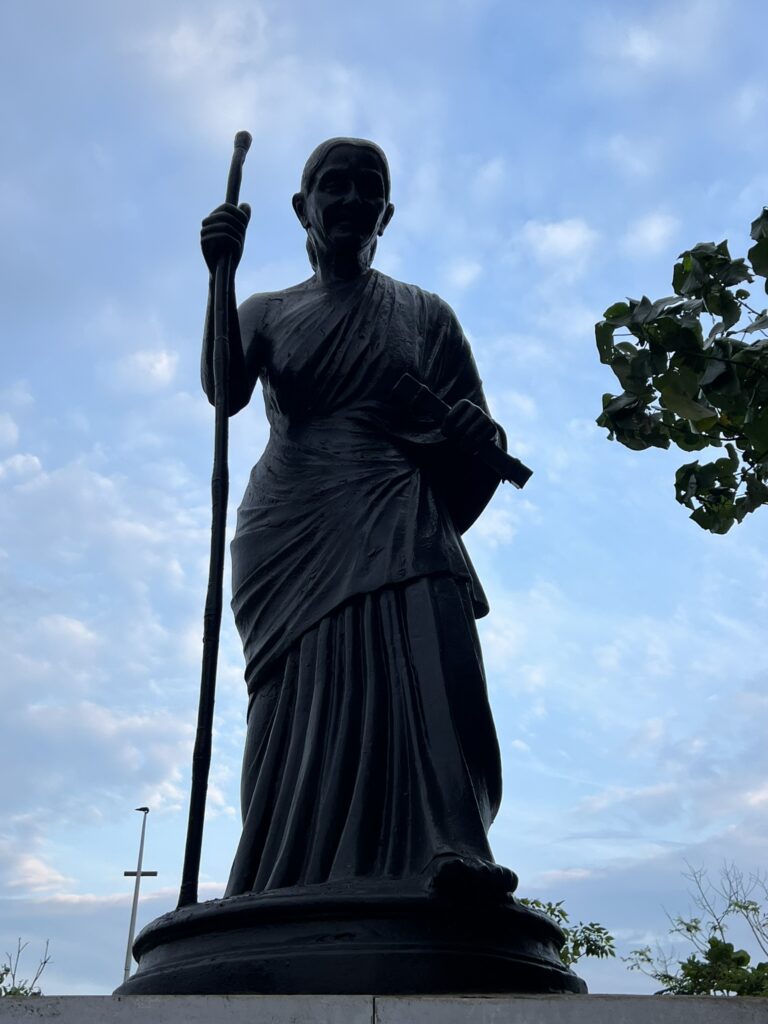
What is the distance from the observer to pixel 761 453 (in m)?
4.07

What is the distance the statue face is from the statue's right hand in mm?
431

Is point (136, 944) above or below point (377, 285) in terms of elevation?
below

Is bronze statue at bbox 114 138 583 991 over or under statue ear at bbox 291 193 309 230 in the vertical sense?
under

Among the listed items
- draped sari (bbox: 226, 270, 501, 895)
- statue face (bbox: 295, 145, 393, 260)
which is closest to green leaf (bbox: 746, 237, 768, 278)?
draped sari (bbox: 226, 270, 501, 895)

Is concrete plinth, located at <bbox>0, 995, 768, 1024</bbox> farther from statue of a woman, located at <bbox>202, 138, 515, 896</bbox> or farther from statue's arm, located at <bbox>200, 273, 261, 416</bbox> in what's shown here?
statue's arm, located at <bbox>200, 273, 261, 416</bbox>

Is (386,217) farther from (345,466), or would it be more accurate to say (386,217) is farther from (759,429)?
(759,429)

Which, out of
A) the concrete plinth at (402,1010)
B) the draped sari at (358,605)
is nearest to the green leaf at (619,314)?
the draped sari at (358,605)

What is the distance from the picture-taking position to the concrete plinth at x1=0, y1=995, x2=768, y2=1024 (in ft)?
9.41

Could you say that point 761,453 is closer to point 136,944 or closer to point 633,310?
point 633,310

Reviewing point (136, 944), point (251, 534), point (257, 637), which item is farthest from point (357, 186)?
point (136, 944)

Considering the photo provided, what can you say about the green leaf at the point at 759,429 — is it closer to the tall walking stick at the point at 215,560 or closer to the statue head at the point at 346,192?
the tall walking stick at the point at 215,560

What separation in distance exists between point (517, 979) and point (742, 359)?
222cm

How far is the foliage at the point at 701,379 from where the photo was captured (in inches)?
153

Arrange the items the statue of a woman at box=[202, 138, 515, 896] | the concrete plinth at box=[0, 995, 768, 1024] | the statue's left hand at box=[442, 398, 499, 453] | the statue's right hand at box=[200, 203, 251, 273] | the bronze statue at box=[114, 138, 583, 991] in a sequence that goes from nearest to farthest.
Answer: the concrete plinth at box=[0, 995, 768, 1024] < the bronze statue at box=[114, 138, 583, 991] < the statue of a woman at box=[202, 138, 515, 896] < the statue's left hand at box=[442, 398, 499, 453] < the statue's right hand at box=[200, 203, 251, 273]
